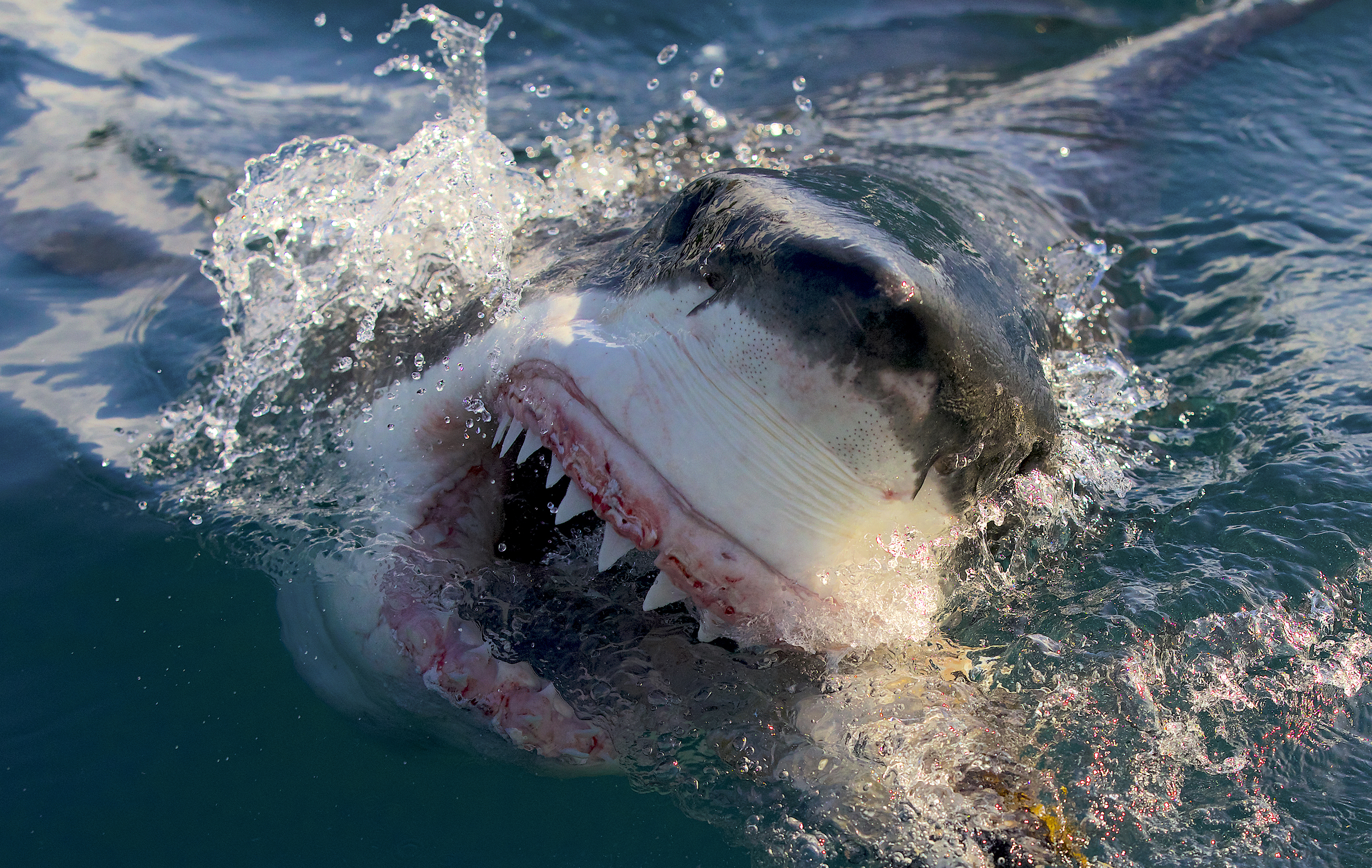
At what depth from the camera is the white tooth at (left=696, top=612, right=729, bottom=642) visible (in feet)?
4.87

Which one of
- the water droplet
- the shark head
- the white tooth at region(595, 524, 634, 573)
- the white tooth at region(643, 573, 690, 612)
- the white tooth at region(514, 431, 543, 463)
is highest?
the shark head

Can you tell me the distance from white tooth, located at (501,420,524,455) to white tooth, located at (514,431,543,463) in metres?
0.03

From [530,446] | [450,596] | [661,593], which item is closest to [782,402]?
[661,593]

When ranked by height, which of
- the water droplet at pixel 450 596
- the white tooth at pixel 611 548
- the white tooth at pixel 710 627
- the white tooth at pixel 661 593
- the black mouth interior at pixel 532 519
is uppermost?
the white tooth at pixel 611 548

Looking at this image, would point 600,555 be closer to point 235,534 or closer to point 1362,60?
point 235,534

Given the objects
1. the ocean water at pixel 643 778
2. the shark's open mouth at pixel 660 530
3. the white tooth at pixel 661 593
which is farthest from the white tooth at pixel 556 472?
the ocean water at pixel 643 778

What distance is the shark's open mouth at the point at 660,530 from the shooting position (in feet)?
4.69

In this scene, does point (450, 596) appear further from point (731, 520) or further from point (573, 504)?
point (731, 520)

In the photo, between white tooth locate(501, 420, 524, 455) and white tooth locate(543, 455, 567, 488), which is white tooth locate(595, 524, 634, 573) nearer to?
white tooth locate(543, 455, 567, 488)

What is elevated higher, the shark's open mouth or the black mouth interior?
the shark's open mouth

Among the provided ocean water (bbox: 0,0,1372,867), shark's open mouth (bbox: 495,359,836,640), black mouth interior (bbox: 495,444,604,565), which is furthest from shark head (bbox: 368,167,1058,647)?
ocean water (bbox: 0,0,1372,867)

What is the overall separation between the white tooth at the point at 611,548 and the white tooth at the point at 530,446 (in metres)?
0.21

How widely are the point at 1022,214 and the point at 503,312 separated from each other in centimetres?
182

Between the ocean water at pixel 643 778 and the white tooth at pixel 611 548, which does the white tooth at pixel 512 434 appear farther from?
the ocean water at pixel 643 778
